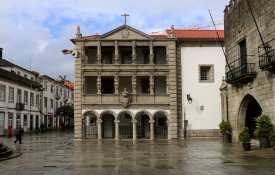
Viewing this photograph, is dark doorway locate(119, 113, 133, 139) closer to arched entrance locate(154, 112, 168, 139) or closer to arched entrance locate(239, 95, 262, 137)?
arched entrance locate(154, 112, 168, 139)

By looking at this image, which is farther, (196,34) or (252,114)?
(196,34)

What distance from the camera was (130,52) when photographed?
3747 cm

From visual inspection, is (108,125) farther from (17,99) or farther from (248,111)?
(17,99)

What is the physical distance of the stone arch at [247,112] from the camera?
23853 mm

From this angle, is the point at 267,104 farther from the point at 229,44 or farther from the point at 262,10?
the point at 229,44

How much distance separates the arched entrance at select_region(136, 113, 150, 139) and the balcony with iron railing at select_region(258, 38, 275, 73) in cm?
1840

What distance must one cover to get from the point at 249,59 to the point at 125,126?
17.3 meters

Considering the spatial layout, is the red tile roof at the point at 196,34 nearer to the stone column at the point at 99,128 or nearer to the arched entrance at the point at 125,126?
the arched entrance at the point at 125,126

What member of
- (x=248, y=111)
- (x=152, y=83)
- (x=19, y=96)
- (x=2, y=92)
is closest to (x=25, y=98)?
(x=19, y=96)

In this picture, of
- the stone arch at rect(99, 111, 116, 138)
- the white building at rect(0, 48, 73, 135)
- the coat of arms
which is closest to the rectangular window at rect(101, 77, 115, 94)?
the stone arch at rect(99, 111, 116, 138)

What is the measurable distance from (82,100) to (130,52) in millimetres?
6989

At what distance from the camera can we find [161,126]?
121ft

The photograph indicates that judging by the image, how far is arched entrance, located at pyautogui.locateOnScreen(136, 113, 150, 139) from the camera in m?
37.1

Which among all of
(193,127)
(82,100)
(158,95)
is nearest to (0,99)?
(82,100)
